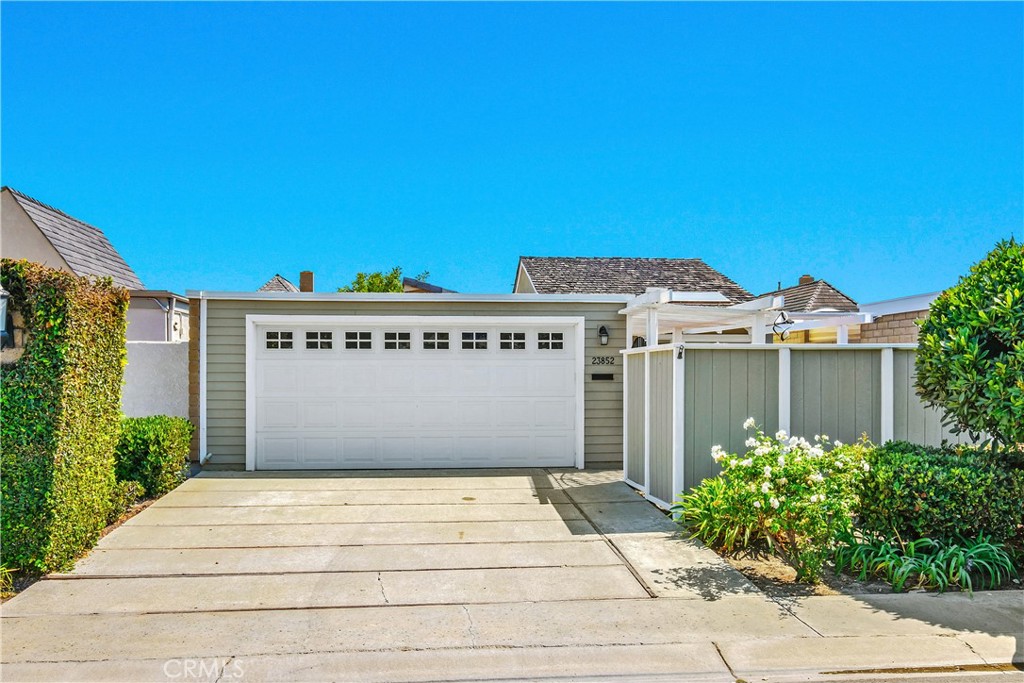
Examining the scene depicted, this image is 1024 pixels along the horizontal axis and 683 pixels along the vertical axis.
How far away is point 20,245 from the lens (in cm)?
1196

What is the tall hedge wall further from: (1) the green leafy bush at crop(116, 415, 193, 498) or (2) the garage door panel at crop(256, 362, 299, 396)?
(2) the garage door panel at crop(256, 362, 299, 396)

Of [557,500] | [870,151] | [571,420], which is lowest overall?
[557,500]

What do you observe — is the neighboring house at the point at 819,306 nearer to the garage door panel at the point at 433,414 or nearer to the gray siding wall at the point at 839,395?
the gray siding wall at the point at 839,395

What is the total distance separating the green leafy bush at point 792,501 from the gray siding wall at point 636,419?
6.35ft

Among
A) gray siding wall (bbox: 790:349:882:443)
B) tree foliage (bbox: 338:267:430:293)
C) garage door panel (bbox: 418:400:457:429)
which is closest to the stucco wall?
garage door panel (bbox: 418:400:457:429)

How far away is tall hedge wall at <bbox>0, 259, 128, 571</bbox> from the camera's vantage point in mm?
3955

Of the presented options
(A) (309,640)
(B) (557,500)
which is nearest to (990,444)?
(B) (557,500)

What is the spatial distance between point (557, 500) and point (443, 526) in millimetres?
1537

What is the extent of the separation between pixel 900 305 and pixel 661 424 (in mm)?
7867

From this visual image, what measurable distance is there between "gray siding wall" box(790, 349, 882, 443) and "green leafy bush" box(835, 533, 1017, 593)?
70.8 inches

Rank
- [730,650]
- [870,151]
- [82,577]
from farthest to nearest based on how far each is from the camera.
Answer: [870,151] → [82,577] → [730,650]

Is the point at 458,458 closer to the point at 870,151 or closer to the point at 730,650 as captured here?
the point at 730,650

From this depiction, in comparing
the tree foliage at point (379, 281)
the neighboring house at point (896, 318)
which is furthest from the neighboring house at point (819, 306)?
the tree foliage at point (379, 281)

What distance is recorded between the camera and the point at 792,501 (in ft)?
13.4
